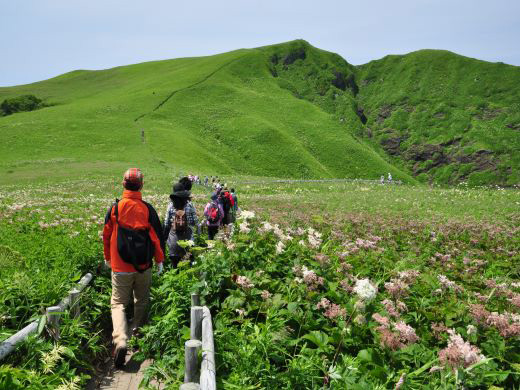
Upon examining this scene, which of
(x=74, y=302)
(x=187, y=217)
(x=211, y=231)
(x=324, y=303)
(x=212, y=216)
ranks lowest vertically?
(x=211, y=231)

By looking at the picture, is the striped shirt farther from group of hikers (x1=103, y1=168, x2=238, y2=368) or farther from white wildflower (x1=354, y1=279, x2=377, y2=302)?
white wildflower (x1=354, y1=279, x2=377, y2=302)

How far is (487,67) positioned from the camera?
518 ft

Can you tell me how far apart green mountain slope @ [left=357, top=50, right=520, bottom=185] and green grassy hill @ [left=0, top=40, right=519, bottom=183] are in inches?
21.7

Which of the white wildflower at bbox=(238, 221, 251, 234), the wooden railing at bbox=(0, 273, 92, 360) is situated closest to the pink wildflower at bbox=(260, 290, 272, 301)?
the white wildflower at bbox=(238, 221, 251, 234)

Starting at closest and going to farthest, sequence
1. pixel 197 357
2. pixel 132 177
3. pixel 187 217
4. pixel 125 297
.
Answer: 1. pixel 197 357
2. pixel 132 177
3. pixel 125 297
4. pixel 187 217

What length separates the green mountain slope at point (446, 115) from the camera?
11406 cm

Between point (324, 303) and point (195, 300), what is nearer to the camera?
point (324, 303)

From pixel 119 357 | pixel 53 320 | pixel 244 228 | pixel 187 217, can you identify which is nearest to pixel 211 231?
pixel 187 217

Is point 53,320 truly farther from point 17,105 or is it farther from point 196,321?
point 17,105

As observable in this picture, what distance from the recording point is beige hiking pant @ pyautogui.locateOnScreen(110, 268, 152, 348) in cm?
655

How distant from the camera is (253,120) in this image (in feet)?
322

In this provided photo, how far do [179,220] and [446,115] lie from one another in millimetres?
146795

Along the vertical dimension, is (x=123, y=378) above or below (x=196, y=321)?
below

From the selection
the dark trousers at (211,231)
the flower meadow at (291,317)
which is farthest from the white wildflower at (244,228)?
the dark trousers at (211,231)
